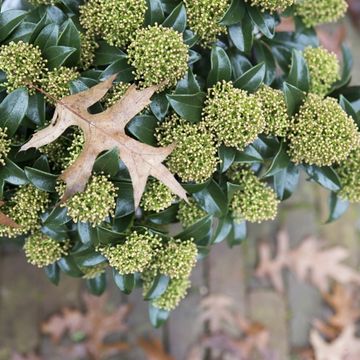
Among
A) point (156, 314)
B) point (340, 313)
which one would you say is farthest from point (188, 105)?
point (340, 313)

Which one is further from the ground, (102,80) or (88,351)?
(102,80)

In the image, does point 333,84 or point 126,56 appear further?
point 333,84

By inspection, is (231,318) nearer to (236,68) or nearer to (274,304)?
(274,304)

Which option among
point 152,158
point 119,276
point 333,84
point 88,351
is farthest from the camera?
point 88,351

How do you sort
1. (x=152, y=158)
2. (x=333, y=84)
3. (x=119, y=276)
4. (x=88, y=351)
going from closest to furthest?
(x=152, y=158)
(x=119, y=276)
(x=333, y=84)
(x=88, y=351)

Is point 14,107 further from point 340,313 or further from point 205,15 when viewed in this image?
point 340,313

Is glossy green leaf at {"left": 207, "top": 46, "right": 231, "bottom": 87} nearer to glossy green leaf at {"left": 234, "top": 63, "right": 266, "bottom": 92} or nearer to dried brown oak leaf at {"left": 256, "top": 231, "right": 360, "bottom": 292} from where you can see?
glossy green leaf at {"left": 234, "top": 63, "right": 266, "bottom": 92}

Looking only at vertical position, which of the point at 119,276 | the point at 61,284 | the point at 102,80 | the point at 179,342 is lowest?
the point at 179,342

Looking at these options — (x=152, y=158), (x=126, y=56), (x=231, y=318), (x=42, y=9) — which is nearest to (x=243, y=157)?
(x=152, y=158)
